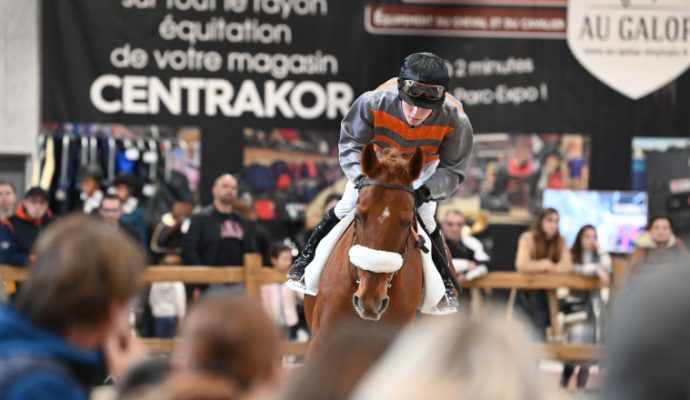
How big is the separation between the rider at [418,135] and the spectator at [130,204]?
448cm

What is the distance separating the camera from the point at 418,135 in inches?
308

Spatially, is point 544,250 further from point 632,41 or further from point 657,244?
point 632,41

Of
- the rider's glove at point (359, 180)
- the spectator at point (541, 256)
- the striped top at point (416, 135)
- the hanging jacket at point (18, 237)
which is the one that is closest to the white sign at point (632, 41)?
the spectator at point (541, 256)

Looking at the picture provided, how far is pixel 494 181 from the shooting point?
1505 centimetres

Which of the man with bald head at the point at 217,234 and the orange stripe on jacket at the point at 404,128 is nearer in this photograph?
the orange stripe on jacket at the point at 404,128

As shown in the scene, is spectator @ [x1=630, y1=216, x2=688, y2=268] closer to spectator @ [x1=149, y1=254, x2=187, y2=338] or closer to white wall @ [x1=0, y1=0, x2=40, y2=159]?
spectator @ [x1=149, y1=254, x2=187, y2=338]

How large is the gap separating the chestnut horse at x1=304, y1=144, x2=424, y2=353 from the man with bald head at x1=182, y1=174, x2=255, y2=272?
4274mm

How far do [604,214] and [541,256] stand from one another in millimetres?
3352

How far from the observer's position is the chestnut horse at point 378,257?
6.85 metres

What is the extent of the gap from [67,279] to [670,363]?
1255mm

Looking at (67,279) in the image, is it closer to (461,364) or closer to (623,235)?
(461,364)

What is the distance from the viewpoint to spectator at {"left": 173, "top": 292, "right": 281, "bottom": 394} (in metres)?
2.26

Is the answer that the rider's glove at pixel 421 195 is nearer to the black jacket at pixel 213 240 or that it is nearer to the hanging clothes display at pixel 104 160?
the black jacket at pixel 213 240

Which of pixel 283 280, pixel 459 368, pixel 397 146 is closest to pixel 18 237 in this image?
pixel 283 280
